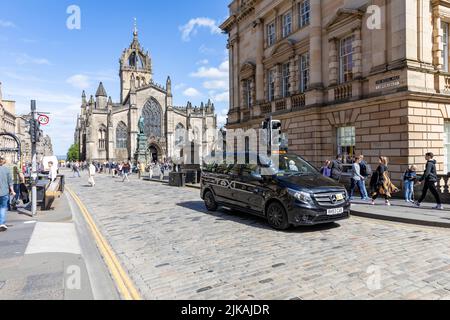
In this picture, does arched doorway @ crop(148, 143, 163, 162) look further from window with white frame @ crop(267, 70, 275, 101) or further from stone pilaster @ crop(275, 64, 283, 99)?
stone pilaster @ crop(275, 64, 283, 99)

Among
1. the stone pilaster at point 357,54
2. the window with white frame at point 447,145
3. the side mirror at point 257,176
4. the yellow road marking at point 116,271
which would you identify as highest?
the stone pilaster at point 357,54

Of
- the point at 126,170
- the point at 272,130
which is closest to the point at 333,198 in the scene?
the point at 272,130

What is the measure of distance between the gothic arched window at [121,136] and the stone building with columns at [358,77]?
5481cm

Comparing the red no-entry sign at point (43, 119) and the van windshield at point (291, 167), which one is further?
the red no-entry sign at point (43, 119)

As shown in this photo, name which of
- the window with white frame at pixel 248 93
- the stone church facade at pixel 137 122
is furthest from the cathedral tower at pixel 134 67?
the window with white frame at pixel 248 93

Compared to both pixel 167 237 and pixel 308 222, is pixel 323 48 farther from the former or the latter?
pixel 167 237

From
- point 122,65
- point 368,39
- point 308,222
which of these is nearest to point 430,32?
point 368,39

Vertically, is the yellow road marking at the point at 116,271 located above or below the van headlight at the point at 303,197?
below

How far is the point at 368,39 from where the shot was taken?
14.2 metres

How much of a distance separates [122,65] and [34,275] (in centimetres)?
8505

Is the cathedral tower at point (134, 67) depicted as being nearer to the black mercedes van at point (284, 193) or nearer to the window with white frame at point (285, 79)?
the window with white frame at point (285, 79)

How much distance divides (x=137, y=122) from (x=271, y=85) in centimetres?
5425

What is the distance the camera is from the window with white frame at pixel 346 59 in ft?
51.1
